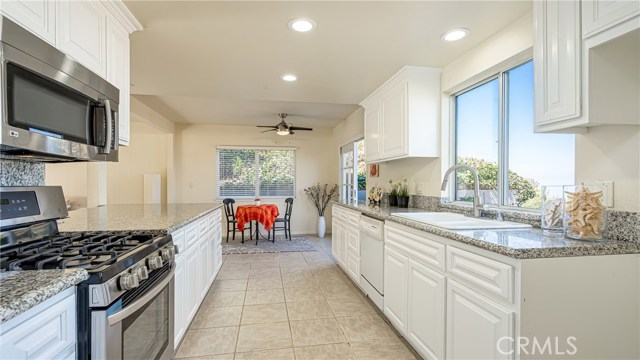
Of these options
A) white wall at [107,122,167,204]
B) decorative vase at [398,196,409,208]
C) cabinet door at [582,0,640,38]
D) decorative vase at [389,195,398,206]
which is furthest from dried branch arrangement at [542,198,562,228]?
white wall at [107,122,167,204]

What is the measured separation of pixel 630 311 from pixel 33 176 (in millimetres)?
3104

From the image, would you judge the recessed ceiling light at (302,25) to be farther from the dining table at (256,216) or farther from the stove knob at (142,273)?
the dining table at (256,216)

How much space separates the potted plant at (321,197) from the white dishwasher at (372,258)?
3441 mm

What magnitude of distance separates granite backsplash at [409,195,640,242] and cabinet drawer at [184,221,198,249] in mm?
2238

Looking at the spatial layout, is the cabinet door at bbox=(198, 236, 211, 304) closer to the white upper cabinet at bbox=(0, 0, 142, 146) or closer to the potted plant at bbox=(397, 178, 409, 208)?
the white upper cabinet at bbox=(0, 0, 142, 146)

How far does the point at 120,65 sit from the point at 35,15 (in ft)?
2.40

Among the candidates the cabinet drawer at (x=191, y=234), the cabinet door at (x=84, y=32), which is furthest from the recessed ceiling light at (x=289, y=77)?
the cabinet drawer at (x=191, y=234)

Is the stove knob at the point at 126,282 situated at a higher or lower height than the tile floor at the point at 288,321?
higher

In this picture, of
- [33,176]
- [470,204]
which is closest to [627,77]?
[470,204]

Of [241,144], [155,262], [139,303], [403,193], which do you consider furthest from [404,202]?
[241,144]

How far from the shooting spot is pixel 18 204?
1.43m

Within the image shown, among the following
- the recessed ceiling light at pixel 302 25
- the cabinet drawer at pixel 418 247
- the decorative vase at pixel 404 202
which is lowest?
the cabinet drawer at pixel 418 247

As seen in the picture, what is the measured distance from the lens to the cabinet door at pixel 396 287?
2.08 metres

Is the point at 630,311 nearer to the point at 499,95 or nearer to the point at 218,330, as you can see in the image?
the point at 499,95
